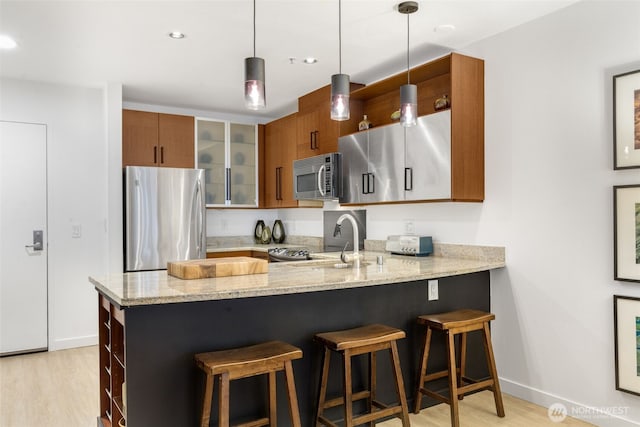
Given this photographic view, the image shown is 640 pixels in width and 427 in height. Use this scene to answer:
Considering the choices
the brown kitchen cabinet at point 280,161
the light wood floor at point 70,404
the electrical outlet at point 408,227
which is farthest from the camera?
the brown kitchen cabinet at point 280,161

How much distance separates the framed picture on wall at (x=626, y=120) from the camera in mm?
2494

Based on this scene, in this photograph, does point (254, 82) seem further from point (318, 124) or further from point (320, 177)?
point (318, 124)

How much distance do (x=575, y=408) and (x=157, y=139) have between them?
4298mm

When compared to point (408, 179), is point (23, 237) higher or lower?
lower

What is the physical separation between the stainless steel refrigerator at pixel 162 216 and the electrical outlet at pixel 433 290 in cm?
260

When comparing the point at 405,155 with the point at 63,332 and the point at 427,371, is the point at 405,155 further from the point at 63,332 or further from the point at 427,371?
the point at 63,332

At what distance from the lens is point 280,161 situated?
17.4 feet

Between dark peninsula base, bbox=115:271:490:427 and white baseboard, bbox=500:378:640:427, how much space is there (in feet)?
1.85

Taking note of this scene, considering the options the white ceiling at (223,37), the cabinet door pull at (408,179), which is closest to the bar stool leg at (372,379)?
the cabinet door pull at (408,179)

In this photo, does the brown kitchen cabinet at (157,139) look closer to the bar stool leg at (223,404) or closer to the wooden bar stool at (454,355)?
the wooden bar stool at (454,355)

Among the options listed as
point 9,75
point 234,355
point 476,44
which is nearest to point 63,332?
point 9,75

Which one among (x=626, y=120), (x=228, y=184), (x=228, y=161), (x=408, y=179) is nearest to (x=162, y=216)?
(x=228, y=184)

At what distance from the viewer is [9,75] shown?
4152mm

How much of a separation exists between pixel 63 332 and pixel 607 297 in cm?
449
